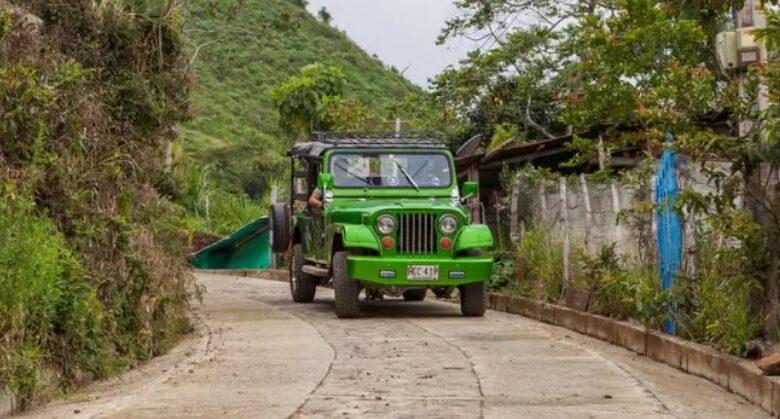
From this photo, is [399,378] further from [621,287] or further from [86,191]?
[621,287]

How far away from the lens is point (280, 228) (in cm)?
2092

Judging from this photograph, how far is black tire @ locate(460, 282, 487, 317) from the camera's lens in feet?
56.9

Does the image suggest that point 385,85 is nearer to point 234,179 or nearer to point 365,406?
point 234,179

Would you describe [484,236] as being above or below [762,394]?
above

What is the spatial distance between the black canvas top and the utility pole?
24.4ft

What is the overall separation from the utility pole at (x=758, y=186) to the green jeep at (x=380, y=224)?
5.78 meters

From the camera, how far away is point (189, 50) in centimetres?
1698

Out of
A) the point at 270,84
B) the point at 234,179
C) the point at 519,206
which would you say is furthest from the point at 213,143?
the point at 519,206

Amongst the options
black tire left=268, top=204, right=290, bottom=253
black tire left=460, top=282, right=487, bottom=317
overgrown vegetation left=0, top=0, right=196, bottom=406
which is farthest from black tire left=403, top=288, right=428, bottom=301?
overgrown vegetation left=0, top=0, right=196, bottom=406

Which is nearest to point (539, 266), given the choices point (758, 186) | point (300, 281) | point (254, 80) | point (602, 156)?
point (602, 156)

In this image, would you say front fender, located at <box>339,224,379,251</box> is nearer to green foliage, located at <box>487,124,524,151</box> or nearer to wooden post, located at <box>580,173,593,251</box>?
wooden post, located at <box>580,173,593,251</box>

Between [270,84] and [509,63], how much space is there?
123 ft

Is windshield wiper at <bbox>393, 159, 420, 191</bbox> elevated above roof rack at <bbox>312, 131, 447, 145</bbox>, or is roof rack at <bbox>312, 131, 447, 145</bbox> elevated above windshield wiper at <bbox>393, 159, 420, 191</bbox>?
roof rack at <bbox>312, 131, 447, 145</bbox>

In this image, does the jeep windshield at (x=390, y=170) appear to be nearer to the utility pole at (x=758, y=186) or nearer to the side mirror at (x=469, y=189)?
the side mirror at (x=469, y=189)
